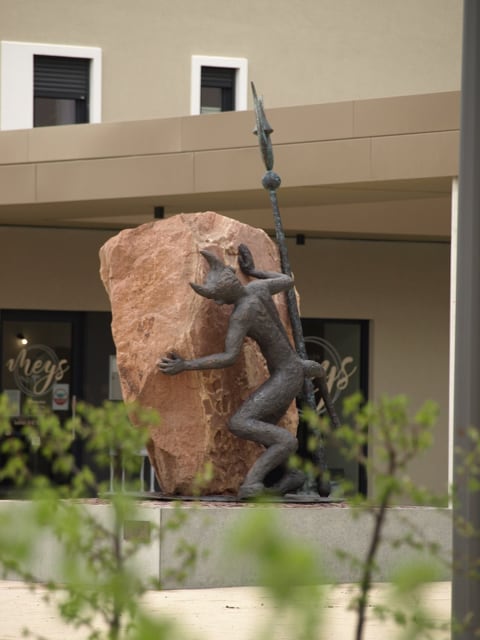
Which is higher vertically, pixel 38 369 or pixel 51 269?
pixel 51 269

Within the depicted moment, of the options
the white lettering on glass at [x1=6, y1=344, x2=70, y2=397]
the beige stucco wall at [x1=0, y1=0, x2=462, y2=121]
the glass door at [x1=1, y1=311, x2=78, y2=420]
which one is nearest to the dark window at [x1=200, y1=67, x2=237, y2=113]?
the beige stucco wall at [x1=0, y1=0, x2=462, y2=121]

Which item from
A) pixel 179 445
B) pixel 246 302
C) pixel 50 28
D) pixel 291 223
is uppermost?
pixel 50 28

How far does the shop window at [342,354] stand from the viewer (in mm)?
15727

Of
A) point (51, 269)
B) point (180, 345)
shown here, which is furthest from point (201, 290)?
point (51, 269)

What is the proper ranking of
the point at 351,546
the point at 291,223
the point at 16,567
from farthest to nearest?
1. the point at 291,223
2. the point at 351,546
3. the point at 16,567

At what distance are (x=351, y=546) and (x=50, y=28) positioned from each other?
950cm

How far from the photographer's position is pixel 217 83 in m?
16.8

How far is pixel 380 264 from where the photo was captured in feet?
52.0

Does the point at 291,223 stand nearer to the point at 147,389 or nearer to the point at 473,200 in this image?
the point at 147,389

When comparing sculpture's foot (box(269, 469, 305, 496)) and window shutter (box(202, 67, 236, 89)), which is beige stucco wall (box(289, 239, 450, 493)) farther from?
sculpture's foot (box(269, 469, 305, 496))

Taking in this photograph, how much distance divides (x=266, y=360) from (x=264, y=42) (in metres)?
8.71

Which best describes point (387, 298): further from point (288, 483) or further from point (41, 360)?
point (288, 483)

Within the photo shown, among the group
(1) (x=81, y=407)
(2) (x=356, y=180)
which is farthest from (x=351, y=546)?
(1) (x=81, y=407)

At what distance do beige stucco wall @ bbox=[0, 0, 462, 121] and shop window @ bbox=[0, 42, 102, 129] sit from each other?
120mm
